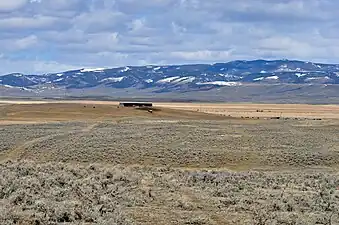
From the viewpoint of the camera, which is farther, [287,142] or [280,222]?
[287,142]

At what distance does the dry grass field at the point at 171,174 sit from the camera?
739 inches

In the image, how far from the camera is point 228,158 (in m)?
40.3

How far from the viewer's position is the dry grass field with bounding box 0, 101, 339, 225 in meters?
18.8

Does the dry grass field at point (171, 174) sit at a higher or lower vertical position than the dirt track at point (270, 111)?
higher

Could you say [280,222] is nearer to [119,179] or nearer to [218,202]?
[218,202]

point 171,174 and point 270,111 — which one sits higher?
point 171,174

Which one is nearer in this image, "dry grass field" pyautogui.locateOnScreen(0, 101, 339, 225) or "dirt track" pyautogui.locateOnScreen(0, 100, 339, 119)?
"dry grass field" pyautogui.locateOnScreen(0, 101, 339, 225)

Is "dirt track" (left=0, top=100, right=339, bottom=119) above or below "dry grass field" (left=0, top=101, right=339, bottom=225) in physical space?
below

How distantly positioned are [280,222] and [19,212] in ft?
22.3

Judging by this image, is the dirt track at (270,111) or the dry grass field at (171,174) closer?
the dry grass field at (171,174)

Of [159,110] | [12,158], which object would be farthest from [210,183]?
[159,110]

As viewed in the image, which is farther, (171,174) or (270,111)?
(270,111)

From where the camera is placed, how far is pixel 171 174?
30453mm

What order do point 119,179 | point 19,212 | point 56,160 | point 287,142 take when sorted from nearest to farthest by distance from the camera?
point 19,212
point 119,179
point 56,160
point 287,142
